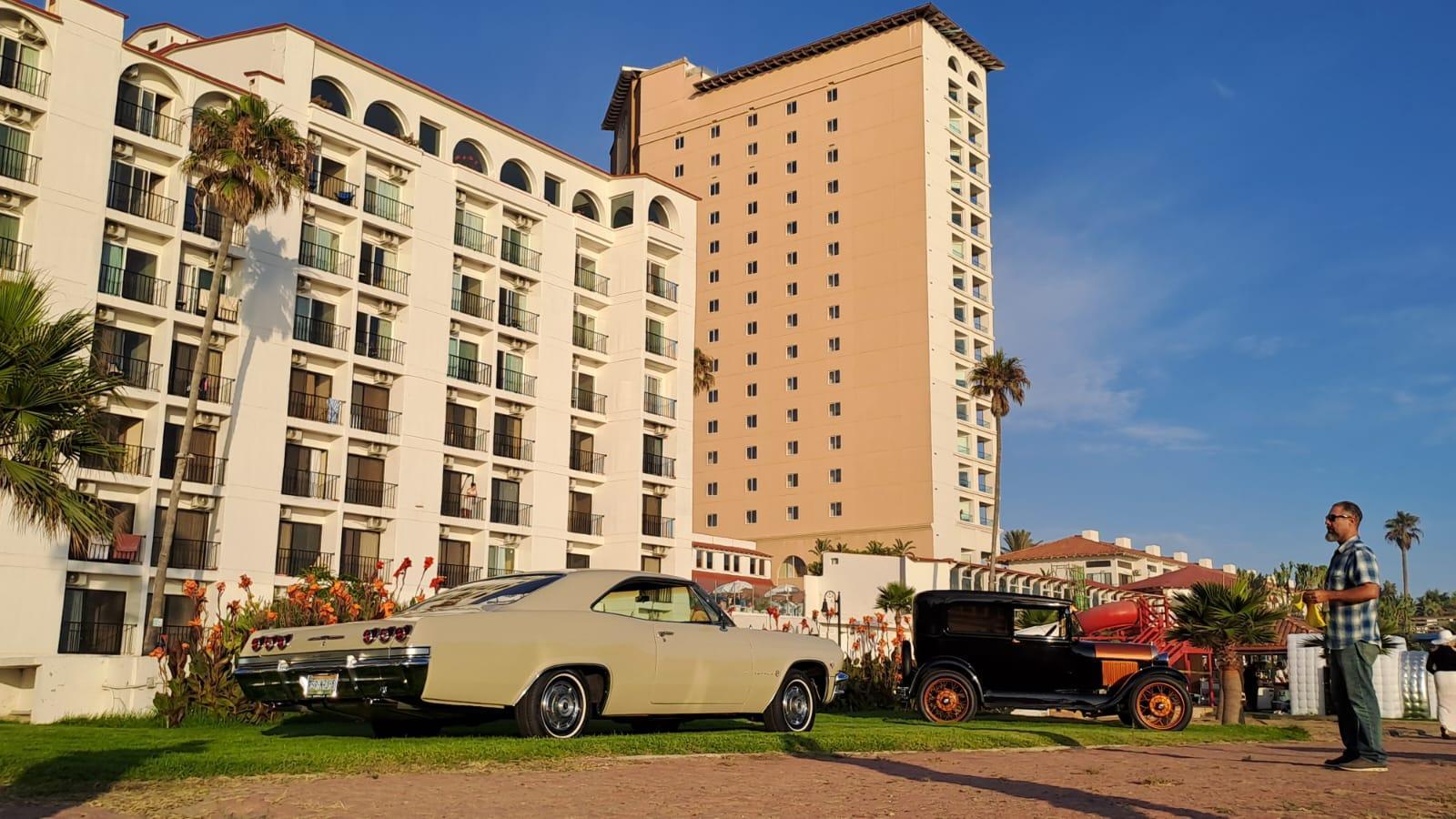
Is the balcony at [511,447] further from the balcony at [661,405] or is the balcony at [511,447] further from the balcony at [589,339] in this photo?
the balcony at [661,405]

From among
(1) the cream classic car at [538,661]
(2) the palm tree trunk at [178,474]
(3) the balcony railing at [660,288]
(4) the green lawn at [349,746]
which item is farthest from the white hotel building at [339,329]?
(1) the cream classic car at [538,661]

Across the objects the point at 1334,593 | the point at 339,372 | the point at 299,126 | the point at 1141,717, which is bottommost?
the point at 1141,717

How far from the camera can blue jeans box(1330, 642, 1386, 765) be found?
9406 mm

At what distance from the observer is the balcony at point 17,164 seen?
128 ft

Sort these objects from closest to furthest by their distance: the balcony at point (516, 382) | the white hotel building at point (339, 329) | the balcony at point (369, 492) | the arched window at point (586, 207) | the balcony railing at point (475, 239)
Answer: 1. the white hotel building at point (339, 329)
2. the balcony at point (369, 492)
3. the balcony railing at point (475, 239)
4. the balcony at point (516, 382)
5. the arched window at point (586, 207)

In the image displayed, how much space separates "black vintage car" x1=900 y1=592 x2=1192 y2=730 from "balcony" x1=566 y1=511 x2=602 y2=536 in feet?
130

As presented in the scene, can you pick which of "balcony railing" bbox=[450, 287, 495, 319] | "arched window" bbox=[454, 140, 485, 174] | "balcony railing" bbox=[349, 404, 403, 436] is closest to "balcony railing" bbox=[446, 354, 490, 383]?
"balcony railing" bbox=[450, 287, 495, 319]

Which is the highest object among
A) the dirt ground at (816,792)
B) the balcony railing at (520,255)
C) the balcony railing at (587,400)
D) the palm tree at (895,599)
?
the balcony railing at (520,255)

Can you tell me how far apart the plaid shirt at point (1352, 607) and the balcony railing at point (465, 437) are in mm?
44853

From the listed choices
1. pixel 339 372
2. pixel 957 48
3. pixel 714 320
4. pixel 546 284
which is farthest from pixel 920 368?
pixel 339 372

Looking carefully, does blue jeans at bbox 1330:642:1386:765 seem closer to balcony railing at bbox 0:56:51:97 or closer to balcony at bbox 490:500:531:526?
balcony railing at bbox 0:56:51:97

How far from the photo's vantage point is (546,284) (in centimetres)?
5659

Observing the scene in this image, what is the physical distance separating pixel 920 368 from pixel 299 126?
46738 mm

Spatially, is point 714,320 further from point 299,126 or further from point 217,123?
point 217,123
